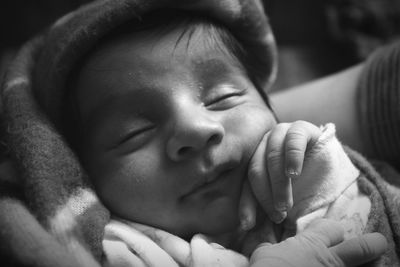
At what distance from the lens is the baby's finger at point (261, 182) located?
2.18 feet

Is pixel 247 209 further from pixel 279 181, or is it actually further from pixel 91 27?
pixel 91 27

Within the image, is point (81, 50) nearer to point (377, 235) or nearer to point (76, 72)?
point (76, 72)

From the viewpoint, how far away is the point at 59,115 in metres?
0.83

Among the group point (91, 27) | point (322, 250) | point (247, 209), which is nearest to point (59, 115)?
point (91, 27)

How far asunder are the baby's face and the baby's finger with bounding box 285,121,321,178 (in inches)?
3.2

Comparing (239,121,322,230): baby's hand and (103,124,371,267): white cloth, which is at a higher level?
(239,121,322,230): baby's hand

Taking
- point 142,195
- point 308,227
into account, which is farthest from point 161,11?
point 308,227

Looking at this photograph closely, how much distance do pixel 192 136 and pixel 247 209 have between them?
144 mm

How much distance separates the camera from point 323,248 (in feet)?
1.88

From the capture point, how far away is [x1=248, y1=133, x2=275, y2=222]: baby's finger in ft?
2.18

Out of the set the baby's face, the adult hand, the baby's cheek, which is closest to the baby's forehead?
the baby's face

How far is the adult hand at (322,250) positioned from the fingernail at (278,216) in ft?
0.16

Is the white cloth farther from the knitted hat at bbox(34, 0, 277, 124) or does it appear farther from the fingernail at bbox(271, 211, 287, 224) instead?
the knitted hat at bbox(34, 0, 277, 124)

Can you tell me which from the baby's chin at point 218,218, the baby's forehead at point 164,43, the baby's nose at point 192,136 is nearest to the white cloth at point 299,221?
the baby's chin at point 218,218
